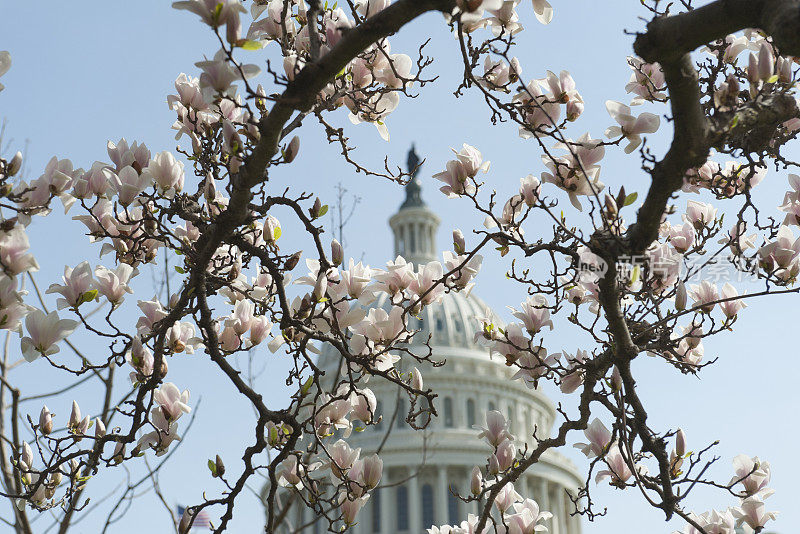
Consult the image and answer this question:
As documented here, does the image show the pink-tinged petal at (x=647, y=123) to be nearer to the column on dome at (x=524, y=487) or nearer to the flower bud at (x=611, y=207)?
the flower bud at (x=611, y=207)

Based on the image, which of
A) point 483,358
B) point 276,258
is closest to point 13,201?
point 276,258

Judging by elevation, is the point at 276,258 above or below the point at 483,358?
below

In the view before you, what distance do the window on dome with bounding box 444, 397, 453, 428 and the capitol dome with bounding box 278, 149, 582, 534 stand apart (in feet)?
0.24

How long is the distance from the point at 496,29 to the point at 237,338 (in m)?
1.98

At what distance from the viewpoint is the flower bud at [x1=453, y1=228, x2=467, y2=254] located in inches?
175

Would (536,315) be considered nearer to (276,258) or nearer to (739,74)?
(276,258)

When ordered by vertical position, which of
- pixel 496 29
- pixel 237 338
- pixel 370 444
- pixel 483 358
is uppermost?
pixel 483 358

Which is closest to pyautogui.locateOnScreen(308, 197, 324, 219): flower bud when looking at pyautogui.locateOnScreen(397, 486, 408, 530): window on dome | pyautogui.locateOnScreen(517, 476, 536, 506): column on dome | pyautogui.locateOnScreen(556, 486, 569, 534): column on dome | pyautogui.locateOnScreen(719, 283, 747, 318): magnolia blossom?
pyautogui.locateOnScreen(719, 283, 747, 318): magnolia blossom

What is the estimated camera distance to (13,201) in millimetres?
3438

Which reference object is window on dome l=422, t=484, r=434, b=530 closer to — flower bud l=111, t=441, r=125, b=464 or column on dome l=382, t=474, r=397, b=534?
column on dome l=382, t=474, r=397, b=534

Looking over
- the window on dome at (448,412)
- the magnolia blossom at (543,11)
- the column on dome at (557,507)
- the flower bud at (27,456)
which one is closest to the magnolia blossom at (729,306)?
the magnolia blossom at (543,11)

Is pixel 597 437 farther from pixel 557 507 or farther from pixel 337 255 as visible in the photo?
pixel 557 507

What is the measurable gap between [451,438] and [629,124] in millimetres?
58618

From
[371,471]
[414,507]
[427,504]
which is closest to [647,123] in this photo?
[371,471]
